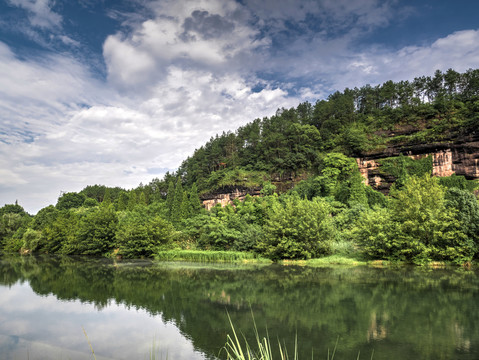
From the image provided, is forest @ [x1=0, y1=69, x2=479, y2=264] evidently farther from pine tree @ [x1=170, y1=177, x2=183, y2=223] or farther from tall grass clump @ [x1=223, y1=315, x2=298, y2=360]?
tall grass clump @ [x1=223, y1=315, x2=298, y2=360]

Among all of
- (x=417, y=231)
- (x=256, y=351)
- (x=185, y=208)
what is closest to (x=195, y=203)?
(x=185, y=208)

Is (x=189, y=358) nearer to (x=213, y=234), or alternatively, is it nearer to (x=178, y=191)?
(x=213, y=234)

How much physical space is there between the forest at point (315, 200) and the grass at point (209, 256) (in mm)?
880

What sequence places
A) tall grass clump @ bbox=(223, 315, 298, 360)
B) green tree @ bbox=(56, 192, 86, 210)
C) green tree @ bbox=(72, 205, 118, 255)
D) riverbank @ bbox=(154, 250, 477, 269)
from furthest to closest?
green tree @ bbox=(56, 192, 86, 210) → green tree @ bbox=(72, 205, 118, 255) → riverbank @ bbox=(154, 250, 477, 269) → tall grass clump @ bbox=(223, 315, 298, 360)

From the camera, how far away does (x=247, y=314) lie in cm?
1226

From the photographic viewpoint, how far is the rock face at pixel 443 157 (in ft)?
137

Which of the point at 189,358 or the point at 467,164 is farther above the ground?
the point at 467,164

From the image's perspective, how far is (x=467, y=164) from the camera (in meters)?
41.8

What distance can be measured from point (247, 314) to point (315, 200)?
2427 cm

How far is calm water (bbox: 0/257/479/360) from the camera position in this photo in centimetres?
884

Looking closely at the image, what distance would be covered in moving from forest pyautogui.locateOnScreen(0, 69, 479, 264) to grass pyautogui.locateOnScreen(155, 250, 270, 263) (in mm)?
880

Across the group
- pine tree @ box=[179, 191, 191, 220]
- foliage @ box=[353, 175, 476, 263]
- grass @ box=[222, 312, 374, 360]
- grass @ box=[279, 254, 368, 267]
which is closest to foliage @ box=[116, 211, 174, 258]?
pine tree @ box=[179, 191, 191, 220]

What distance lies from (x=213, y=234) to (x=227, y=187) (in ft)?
78.7

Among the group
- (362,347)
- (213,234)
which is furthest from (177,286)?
(213,234)
